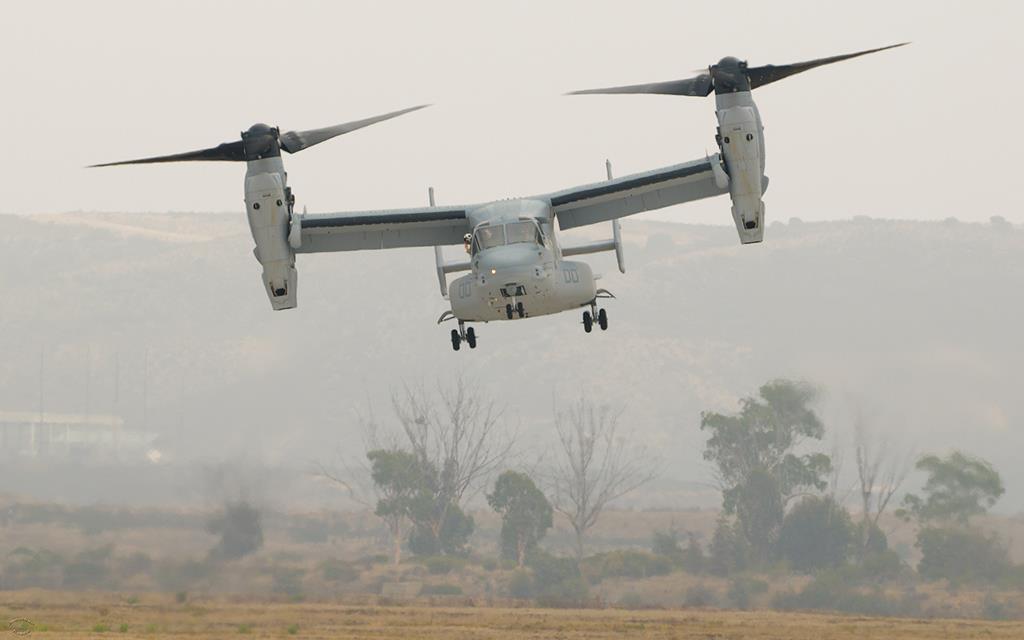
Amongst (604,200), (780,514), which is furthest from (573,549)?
(604,200)

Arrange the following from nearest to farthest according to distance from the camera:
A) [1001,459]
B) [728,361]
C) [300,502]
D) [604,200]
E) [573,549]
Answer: [604,200] → [573,549] → [300,502] → [1001,459] → [728,361]

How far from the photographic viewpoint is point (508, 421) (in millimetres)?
154375

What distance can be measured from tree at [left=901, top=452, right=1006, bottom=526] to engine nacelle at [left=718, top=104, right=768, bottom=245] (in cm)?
4046

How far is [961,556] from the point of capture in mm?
60094

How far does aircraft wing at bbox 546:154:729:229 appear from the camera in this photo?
31.9 m

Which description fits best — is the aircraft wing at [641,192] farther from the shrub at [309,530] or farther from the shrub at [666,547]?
the shrub at [309,530]

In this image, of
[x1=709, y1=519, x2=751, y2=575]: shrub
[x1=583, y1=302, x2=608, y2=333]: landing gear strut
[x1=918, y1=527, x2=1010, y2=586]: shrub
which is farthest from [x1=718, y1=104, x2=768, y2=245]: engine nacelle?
[x1=709, y1=519, x2=751, y2=575]: shrub

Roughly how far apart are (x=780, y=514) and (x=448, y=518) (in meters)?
16.6

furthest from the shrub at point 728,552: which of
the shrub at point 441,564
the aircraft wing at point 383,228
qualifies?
the aircraft wing at point 383,228

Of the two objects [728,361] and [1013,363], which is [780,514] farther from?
[728,361]

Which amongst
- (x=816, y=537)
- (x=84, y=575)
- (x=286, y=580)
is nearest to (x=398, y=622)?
(x=286, y=580)

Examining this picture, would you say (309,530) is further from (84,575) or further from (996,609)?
(996,609)

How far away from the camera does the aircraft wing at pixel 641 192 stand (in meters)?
31.9

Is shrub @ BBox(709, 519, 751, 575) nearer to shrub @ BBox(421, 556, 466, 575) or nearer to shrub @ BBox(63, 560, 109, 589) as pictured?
shrub @ BBox(421, 556, 466, 575)
